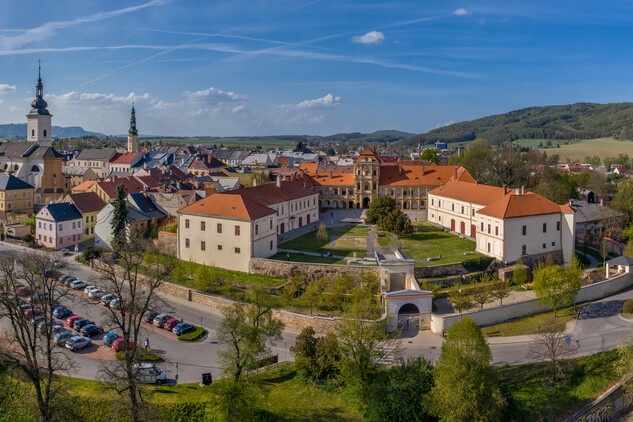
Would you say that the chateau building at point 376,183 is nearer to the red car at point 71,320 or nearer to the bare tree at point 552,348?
the bare tree at point 552,348

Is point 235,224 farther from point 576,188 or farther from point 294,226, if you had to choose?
point 576,188

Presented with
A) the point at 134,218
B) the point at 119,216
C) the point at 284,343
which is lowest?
the point at 284,343

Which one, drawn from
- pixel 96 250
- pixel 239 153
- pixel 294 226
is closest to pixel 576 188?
pixel 294 226

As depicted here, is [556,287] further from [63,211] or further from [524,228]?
[63,211]

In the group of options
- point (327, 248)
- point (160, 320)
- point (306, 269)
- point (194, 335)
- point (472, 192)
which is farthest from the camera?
point (472, 192)

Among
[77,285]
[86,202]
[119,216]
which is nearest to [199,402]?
[77,285]

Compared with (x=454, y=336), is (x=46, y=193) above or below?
above
